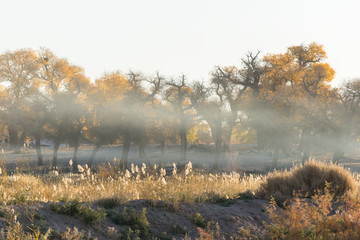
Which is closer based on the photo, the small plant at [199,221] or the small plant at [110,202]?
the small plant at [199,221]

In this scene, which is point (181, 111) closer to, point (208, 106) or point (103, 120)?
point (208, 106)

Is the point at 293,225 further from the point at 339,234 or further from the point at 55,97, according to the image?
the point at 55,97

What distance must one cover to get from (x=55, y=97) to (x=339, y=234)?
27.0 metres

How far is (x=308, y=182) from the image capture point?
11258 millimetres

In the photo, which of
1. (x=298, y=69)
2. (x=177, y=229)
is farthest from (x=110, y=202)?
(x=298, y=69)

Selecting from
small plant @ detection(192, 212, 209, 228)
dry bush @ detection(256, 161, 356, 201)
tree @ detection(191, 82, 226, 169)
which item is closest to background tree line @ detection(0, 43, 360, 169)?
tree @ detection(191, 82, 226, 169)

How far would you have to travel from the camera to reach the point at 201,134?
60.4 metres

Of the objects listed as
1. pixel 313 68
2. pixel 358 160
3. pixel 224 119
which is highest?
pixel 313 68

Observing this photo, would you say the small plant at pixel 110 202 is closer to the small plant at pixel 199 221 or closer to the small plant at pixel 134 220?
the small plant at pixel 134 220

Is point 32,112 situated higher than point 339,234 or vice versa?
point 32,112

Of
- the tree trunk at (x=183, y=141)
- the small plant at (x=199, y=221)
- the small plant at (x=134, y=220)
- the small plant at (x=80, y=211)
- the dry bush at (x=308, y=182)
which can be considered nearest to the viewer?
the small plant at (x=80, y=211)

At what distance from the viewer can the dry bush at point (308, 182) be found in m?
10.7

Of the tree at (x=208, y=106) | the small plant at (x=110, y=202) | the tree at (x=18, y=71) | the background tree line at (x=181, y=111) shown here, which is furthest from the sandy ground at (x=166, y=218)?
the tree at (x=18, y=71)

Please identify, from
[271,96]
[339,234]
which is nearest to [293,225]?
[339,234]
